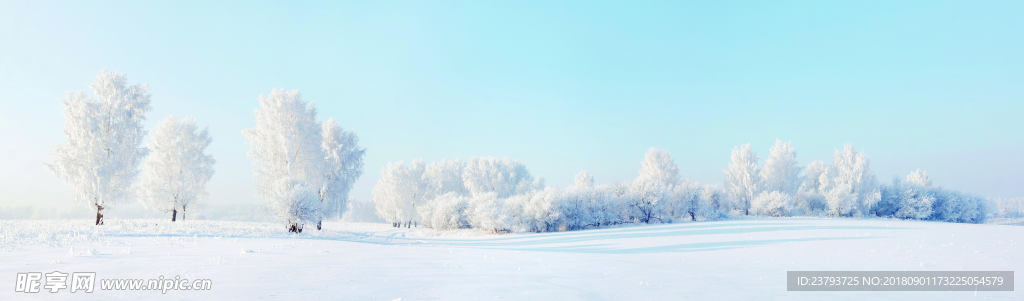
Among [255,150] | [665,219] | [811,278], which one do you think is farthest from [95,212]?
[665,219]

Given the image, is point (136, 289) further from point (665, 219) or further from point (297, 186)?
point (665, 219)

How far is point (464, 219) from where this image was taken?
45094 millimetres

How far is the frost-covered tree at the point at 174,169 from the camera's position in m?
31.2

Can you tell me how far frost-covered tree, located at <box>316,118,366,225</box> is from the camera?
34000 millimetres

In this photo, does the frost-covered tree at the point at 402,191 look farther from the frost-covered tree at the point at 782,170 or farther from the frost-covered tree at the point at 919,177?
the frost-covered tree at the point at 919,177

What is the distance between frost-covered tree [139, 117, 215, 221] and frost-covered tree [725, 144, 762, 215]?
189 feet

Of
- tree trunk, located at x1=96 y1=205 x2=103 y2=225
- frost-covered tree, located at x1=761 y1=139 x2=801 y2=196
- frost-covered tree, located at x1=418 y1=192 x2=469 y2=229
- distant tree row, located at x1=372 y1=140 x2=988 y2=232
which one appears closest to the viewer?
tree trunk, located at x1=96 y1=205 x2=103 y2=225

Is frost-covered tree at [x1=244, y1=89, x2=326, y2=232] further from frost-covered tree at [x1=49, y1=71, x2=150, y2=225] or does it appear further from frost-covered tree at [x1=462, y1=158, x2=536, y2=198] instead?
frost-covered tree at [x1=462, y1=158, x2=536, y2=198]

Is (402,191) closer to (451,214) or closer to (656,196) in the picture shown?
(451,214)

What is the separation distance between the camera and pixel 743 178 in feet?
197

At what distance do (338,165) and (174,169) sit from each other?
Result: 10.9 meters

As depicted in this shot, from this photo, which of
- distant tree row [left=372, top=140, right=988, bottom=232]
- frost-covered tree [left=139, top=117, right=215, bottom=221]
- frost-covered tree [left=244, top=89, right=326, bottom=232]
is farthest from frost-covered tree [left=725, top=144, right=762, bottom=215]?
frost-covered tree [left=139, top=117, right=215, bottom=221]

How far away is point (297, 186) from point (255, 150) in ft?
25.3

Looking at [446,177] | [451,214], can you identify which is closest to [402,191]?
[446,177]
